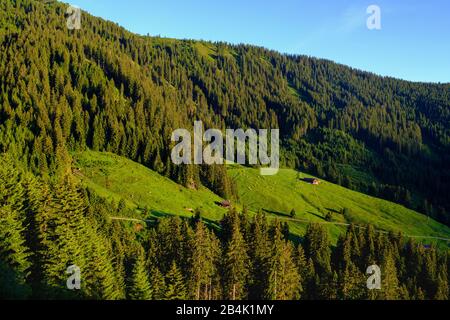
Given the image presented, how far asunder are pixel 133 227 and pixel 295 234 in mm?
62665

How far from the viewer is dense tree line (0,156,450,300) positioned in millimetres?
56562

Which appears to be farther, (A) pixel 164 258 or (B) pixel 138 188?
(B) pixel 138 188

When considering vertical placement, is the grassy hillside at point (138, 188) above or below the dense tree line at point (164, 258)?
above

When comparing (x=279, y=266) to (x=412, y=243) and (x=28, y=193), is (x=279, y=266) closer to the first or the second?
(x=28, y=193)

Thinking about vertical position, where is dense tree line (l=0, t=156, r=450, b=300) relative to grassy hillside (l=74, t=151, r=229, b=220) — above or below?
below

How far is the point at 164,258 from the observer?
8944cm

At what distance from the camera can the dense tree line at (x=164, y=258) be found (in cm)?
5656

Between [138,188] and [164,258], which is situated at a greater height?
[138,188]

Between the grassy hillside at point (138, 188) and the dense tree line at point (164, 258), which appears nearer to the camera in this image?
the dense tree line at point (164, 258)

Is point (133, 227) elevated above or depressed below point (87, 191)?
below

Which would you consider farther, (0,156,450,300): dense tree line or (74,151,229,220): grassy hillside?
(74,151,229,220): grassy hillside
